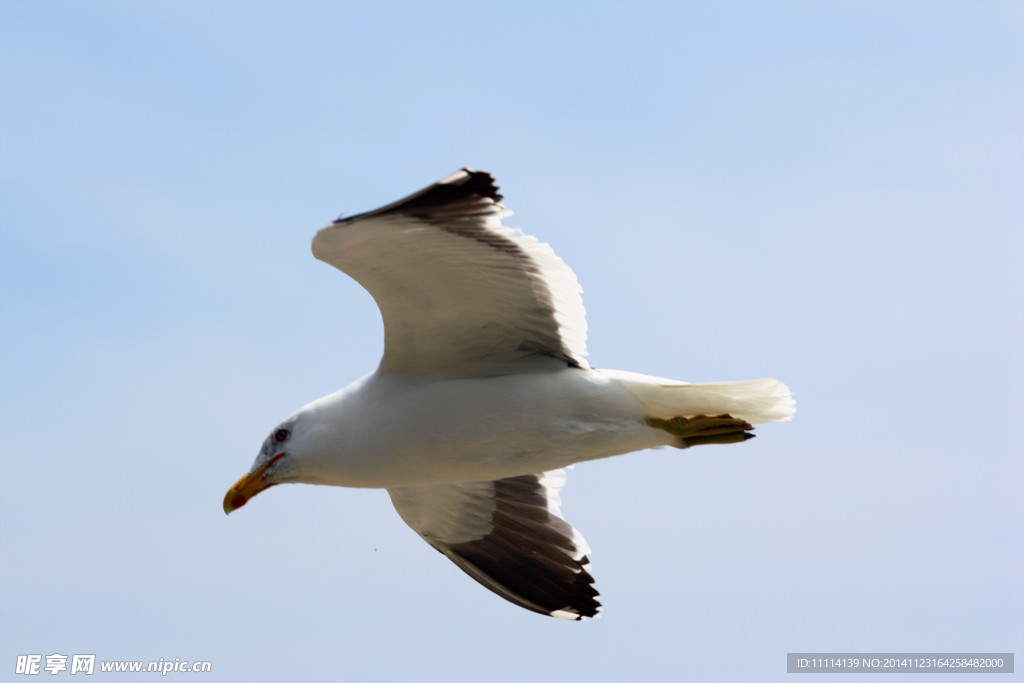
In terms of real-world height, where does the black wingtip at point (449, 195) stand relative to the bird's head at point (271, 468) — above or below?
above

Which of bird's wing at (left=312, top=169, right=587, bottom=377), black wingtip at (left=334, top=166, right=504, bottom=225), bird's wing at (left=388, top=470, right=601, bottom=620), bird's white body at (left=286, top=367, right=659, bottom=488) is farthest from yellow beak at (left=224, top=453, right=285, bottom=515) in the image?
black wingtip at (left=334, top=166, right=504, bottom=225)

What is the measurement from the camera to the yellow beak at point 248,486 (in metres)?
7.41

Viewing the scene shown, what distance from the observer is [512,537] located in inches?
343

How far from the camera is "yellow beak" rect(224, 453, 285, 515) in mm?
7410

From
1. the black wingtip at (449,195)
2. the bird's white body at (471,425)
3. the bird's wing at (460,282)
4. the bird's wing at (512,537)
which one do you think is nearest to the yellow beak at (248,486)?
the bird's white body at (471,425)

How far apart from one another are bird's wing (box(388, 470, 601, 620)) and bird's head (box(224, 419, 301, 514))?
53.8 inches

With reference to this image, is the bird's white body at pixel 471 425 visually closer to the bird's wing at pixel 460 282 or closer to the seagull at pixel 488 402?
the seagull at pixel 488 402

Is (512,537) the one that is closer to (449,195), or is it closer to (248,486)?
(248,486)

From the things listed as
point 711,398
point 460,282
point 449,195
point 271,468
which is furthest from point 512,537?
point 449,195

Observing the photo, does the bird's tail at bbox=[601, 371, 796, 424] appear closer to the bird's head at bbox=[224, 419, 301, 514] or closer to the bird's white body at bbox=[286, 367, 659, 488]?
the bird's white body at bbox=[286, 367, 659, 488]

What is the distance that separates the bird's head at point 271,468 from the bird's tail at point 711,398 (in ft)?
6.85

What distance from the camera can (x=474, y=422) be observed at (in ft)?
23.9

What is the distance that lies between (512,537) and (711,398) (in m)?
2.25

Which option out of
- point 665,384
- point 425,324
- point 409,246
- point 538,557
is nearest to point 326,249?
point 409,246
